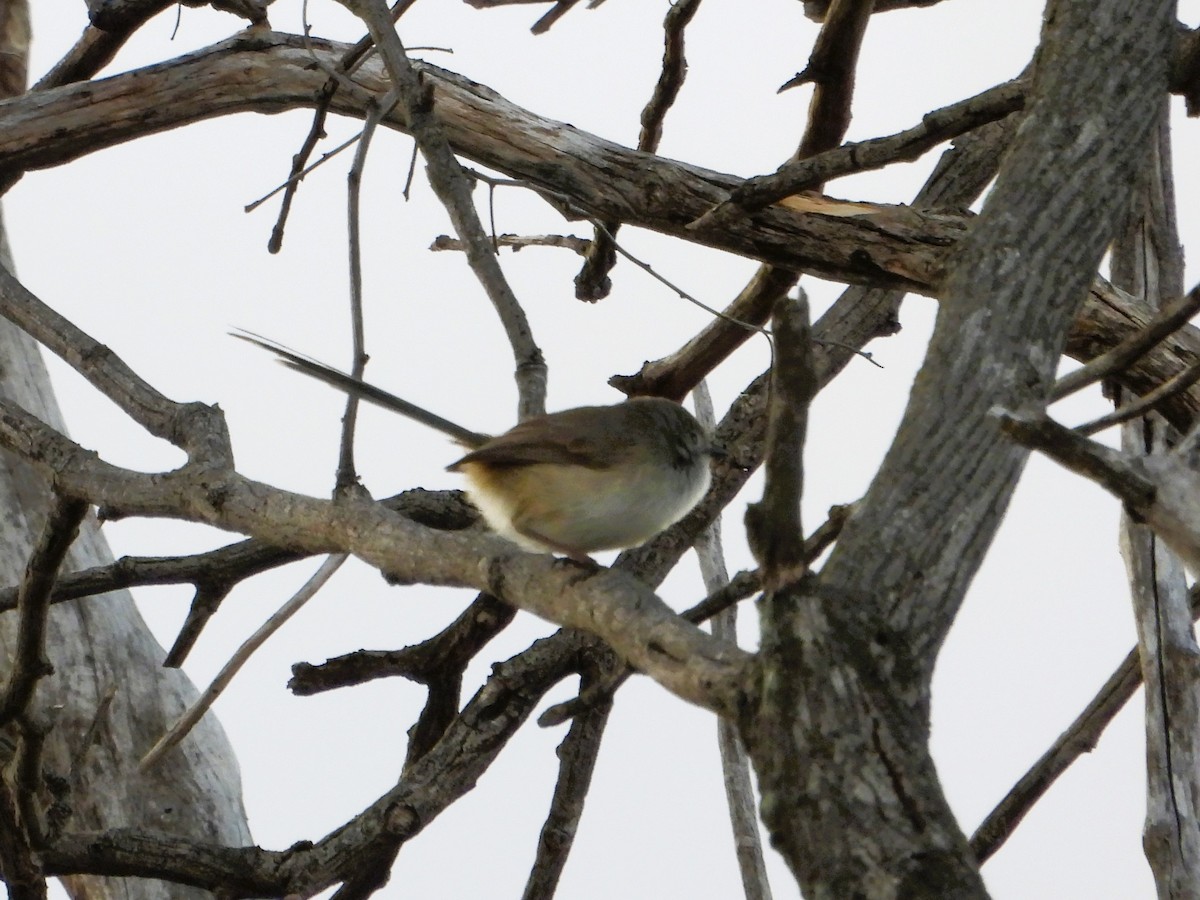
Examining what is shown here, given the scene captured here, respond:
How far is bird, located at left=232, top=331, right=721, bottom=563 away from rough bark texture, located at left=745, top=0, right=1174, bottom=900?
51.2 inches

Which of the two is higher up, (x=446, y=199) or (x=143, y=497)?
(x=446, y=199)

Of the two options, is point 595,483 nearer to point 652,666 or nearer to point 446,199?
point 446,199

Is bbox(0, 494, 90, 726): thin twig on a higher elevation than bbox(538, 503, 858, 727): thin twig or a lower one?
higher

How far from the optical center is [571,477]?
3.45 m

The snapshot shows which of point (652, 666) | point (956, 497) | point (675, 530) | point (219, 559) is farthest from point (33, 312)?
point (956, 497)

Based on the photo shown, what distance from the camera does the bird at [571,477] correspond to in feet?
11.2

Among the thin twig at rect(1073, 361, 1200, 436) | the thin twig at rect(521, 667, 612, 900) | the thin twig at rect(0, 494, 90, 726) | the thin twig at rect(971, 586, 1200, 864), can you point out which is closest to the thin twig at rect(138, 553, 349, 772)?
the thin twig at rect(0, 494, 90, 726)

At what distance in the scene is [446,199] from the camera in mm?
3053

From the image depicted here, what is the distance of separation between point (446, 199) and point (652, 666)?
4.80 feet

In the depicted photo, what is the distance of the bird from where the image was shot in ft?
11.2

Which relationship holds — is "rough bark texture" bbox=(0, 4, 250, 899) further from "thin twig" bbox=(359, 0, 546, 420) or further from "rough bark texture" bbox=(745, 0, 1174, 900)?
"rough bark texture" bbox=(745, 0, 1174, 900)

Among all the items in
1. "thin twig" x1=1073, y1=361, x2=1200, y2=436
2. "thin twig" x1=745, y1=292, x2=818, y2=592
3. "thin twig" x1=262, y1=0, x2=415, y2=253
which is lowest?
"thin twig" x1=745, y1=292, x2=818, y2=592

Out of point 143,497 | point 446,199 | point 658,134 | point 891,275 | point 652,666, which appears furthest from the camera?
point 658,134

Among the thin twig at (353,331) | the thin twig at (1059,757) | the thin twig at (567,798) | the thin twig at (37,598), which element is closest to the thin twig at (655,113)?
the thin twig at (353,331)
